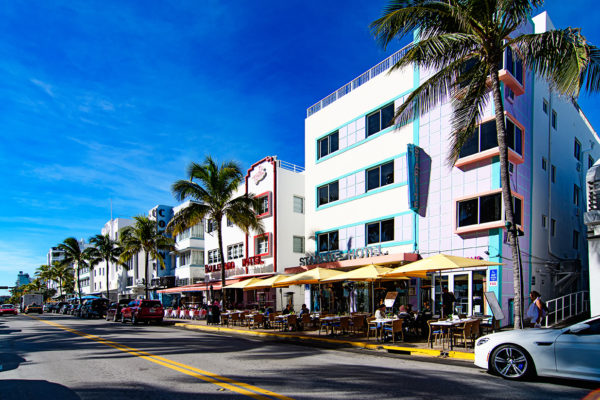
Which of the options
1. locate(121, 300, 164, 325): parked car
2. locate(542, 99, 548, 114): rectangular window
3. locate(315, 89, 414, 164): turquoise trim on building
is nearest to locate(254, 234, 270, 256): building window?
locate(315, 89, 414, 164): turquoise trim on building

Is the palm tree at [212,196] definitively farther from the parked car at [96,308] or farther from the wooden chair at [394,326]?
the parked car at [96,308]

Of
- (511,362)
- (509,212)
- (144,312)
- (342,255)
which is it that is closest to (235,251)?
(144,312)

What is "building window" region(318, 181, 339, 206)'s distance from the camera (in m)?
26.9

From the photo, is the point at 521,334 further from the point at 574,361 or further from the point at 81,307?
the point at 81,307

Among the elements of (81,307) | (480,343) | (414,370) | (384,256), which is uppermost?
(384,256)

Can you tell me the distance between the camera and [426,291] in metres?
20.6

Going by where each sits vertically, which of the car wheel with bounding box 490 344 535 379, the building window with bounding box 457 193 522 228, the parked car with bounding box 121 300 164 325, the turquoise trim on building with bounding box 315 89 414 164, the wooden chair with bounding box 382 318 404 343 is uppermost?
the turquoise trim on building with bounding box 315 89 414 164

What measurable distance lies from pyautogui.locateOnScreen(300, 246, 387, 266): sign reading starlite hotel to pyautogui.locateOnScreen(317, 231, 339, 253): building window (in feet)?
1.85

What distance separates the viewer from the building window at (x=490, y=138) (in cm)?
1828

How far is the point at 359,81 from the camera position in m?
26.1

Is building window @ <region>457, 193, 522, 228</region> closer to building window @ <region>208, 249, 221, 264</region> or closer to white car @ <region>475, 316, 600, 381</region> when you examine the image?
white car @ <region>475, 316, 600, 381</region>

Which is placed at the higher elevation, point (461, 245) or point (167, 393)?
point (461, 245)

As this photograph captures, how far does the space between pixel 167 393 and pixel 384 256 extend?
48.6ft

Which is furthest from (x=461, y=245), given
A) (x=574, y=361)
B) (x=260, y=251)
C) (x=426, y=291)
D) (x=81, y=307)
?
(x=81, y=307)
